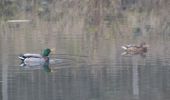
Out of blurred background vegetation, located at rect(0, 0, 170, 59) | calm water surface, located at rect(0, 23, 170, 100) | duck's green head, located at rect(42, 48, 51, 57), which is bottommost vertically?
calm water surface, located at rect(0, 23, 170, 100)

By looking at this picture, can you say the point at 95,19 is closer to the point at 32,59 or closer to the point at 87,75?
the point at 32,59

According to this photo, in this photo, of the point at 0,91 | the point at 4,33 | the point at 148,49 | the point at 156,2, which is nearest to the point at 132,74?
the point at 0,91

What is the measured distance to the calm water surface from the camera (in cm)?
1391

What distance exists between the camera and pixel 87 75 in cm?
1545

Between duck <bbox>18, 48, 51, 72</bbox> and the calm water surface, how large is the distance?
0.51ft

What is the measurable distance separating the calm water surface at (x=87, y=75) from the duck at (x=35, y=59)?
16 cm

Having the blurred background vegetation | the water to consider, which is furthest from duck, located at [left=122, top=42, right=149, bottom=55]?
the blurred background vegetation

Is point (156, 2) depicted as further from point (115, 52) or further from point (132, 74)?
point (132, 74)

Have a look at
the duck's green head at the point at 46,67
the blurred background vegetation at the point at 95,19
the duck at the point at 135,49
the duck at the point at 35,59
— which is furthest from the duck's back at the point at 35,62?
the duck at the point at 135,49

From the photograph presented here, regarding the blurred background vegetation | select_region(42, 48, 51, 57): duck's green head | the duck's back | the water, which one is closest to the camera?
the water

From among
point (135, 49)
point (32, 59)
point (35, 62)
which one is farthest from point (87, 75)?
point (135, 49)

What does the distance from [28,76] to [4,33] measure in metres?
8.80

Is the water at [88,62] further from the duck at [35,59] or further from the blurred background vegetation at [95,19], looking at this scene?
the duck at [35,59]

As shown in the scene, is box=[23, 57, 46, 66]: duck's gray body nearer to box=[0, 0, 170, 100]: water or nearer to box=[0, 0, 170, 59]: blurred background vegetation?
box=[0, 0, 170, 100]: water
